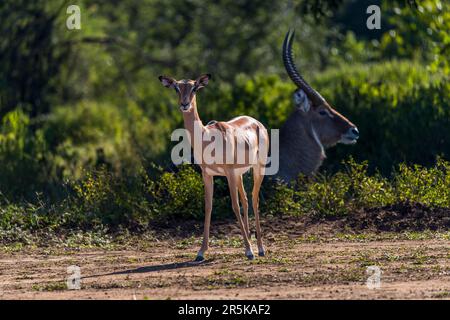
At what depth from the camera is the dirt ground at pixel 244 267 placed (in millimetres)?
6797

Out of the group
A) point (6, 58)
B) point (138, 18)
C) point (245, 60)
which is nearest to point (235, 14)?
point (245, 60)

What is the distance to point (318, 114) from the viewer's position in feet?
39.5

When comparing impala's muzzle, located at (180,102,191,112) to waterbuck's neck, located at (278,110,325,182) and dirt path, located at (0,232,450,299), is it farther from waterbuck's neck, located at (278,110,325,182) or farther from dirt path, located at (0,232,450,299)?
waterbuck's neck, located at (278,110,325,182)

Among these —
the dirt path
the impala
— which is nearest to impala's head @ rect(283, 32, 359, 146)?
the dirt path

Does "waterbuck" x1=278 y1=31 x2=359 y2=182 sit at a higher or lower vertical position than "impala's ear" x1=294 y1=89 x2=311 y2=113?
lower

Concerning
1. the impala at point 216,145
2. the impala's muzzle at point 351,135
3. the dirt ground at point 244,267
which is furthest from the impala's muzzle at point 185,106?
the impala's muzzle at point 351,135

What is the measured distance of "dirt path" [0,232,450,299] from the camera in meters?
6.77

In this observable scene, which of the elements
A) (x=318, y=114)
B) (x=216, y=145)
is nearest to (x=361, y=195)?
(x=318, y=114)

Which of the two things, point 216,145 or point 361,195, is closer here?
point 216,145

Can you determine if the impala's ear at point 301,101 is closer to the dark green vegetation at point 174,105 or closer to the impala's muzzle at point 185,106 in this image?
the dark green vegetation at point 174,105

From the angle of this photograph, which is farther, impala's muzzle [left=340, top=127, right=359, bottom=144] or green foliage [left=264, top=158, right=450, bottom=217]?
impala's muzzle [left=340, top=127, right=359, bottom=144]

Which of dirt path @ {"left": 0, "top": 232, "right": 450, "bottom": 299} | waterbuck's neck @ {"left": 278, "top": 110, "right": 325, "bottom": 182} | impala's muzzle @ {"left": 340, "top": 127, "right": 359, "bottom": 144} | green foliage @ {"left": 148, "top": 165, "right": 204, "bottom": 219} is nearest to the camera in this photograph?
dirt path @ {"left": 0, "top": 232, "right": 450, "bottom": 299}

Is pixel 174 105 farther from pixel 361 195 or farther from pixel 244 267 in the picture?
pixel 244 267

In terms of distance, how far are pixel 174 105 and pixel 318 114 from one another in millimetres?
5844
